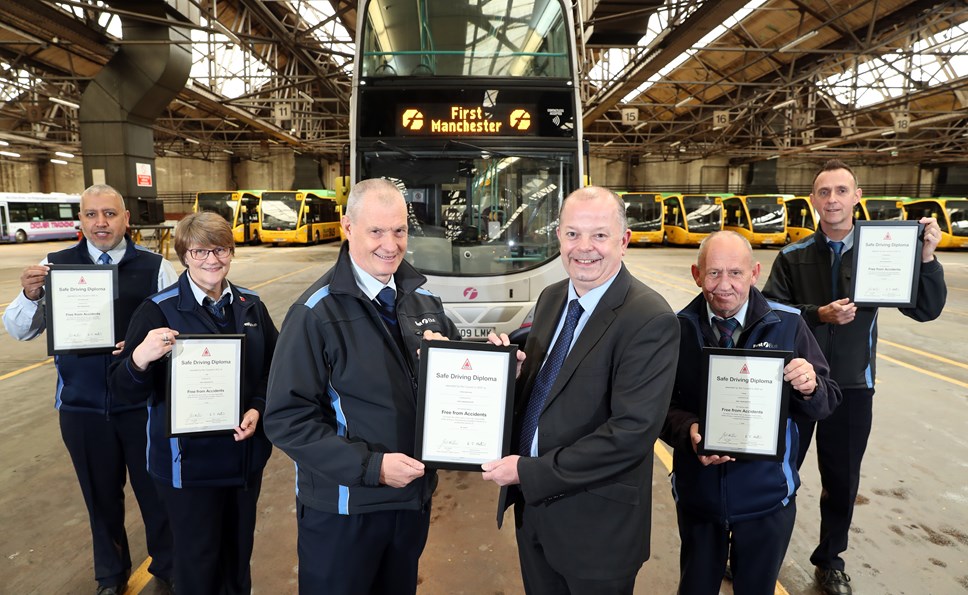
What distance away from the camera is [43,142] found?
24.3m

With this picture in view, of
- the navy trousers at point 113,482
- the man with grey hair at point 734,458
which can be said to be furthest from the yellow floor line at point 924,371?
the navy trousers at point 113,482

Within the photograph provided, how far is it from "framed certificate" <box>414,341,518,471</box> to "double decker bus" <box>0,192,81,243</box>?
32.0 meters

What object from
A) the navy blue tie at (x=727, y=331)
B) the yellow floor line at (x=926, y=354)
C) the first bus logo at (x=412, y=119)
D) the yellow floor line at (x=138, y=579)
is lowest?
the yellow floor line at (x=138, y=579)

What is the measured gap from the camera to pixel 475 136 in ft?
17.7

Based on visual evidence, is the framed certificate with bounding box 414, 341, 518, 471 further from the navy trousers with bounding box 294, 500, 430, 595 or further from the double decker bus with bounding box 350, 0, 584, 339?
the double decker bus with bounding box 350, 0, 584, 339

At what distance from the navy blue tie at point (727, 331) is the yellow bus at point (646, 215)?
24085 mm

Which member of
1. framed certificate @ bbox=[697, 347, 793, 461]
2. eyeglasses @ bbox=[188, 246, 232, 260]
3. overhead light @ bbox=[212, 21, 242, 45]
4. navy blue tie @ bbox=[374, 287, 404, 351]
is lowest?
framed certificate @ bbox=[697, 347, 793, 461]

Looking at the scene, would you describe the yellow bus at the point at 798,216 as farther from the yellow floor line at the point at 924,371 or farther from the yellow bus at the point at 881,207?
the yellow floor line at the point at 924,371

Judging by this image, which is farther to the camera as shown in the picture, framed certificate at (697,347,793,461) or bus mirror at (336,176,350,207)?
bus mirror at (336,176,350,207)

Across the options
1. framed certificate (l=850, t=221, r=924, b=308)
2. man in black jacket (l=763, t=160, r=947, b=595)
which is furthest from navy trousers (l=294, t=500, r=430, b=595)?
framed certificate (l=850, t=221, r=924, b=308)

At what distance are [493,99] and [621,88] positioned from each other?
1093cm

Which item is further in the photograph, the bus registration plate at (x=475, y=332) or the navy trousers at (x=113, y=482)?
the bus registration plate at (x=475, y=332)

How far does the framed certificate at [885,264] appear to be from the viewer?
262 centimetres

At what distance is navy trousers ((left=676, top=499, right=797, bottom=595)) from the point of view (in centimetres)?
212
